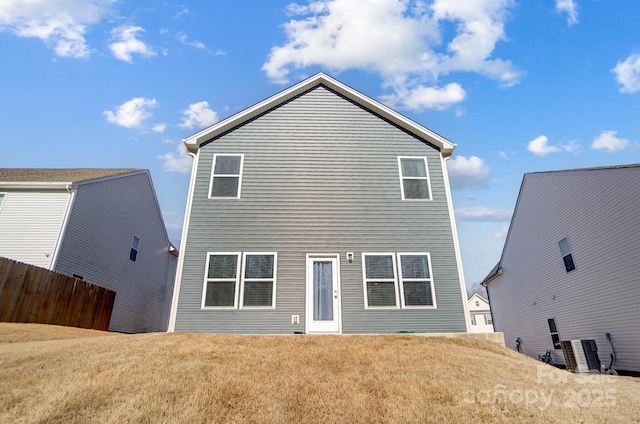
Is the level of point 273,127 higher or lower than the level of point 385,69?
lower

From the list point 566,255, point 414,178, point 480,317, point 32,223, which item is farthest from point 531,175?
point 480,317

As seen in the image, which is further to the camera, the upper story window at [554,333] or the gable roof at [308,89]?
the upper story window at [554,333]

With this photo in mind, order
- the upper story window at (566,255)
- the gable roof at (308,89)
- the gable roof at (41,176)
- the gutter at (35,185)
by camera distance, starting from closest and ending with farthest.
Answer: the gable roof at (308,89), the gutter at (35,185), the gable roof at (41,176), the upper story window at (566,255)

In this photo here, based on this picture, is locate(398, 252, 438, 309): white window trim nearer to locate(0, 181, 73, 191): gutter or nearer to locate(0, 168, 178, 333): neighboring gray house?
locate(0, 168, 178, 333): neighboring gray house

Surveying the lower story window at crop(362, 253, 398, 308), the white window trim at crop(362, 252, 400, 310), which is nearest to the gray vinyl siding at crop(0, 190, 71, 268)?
the white window trim at crop(362, 252, 400, 310)

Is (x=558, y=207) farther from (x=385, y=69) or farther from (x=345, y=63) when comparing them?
(x=345, y=63)

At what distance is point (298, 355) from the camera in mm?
5875

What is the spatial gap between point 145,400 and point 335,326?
19.5 feet

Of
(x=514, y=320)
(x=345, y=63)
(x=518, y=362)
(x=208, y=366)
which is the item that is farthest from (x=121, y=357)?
(x=514, y=320)

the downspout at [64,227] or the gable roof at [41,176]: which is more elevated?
the gable roof at [41,176]

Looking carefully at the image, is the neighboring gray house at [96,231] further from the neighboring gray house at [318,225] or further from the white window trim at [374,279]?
the white window trim at [374,279]

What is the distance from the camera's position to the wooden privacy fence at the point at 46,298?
946 cm

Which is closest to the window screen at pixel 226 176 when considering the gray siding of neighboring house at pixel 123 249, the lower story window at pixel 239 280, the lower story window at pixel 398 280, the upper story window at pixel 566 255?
the lower story window at pixel 239 280

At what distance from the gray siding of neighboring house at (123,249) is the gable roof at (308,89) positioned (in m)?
6.93
